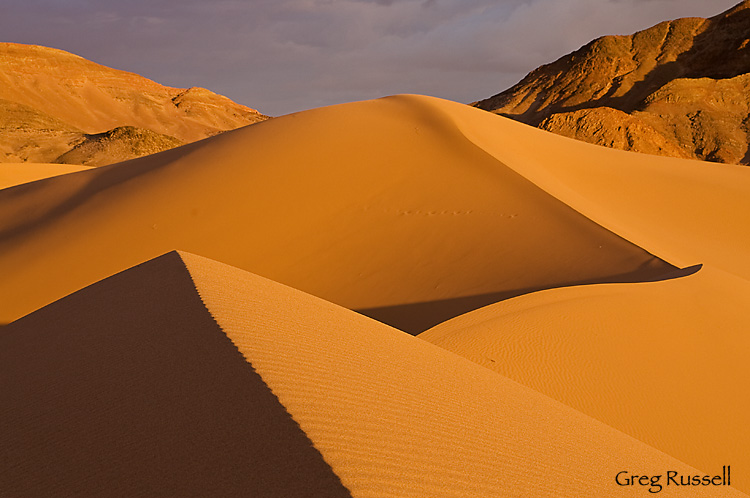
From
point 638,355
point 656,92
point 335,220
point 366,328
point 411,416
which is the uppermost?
point 656,92

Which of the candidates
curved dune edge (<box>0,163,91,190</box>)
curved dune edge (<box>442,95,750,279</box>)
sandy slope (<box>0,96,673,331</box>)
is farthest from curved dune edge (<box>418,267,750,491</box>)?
curved dune edge (<box>0,163,91,190</box>)

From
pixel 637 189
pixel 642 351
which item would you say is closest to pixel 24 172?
pixel 637 189

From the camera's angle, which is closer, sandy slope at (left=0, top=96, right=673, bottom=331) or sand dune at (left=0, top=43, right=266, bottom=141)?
sandy slope at (left=0, top=96, right=673, bottom=331)

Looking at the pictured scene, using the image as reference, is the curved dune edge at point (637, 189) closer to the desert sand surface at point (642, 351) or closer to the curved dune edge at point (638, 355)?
the desert sand surface at point (642, 351)

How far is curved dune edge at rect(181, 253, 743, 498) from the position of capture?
Answer: 2258mm

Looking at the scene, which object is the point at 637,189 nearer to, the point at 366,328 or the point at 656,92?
the point at 366,328

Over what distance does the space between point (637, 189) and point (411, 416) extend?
50.4ft

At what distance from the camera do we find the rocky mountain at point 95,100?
78.5 meters

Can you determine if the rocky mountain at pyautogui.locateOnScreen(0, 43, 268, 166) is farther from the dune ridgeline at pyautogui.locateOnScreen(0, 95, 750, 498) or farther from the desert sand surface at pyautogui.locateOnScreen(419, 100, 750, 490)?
the desert sand surface at pyautogui.locateOnScreen(419, 100, 750, 490)

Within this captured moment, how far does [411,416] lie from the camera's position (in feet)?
9.11

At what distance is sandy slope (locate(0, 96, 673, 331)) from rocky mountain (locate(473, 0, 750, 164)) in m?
22.2

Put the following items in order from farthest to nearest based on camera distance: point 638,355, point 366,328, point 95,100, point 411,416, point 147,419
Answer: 1. point 95,100
2. point 638,355
3. point 366,328
4. point 411,416
5. point 147,419

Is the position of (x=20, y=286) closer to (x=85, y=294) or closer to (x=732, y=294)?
(x=85, y=294)

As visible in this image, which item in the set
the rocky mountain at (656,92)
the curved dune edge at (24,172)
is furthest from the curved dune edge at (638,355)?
the rocky mountain at (656,92)
